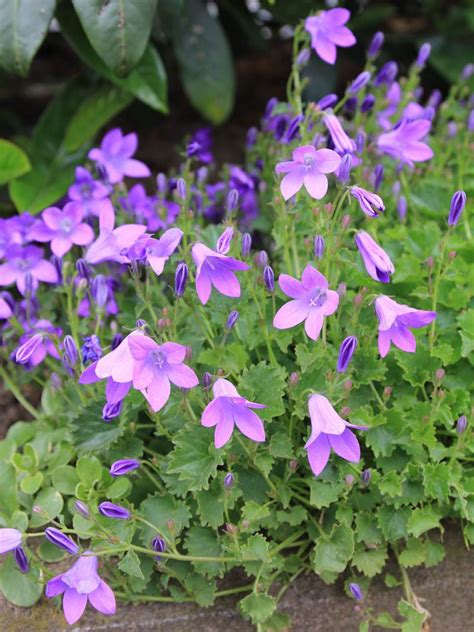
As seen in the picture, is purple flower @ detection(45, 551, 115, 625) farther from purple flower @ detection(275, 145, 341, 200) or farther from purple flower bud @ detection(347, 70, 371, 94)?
purple flower bud @ detection(347, 70, 371, 94)

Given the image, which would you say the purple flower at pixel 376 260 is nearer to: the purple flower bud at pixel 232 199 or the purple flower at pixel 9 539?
the purple flower bud at pixel 232 199

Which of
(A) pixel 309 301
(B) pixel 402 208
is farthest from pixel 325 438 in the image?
(B) pixel 402 208

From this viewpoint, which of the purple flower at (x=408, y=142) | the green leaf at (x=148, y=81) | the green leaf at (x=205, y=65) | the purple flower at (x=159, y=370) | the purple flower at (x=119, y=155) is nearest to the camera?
the purple flower at (x=159, y=370)

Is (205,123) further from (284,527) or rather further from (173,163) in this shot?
(284,527)

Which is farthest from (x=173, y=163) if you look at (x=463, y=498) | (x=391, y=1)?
(x=463, y=498)

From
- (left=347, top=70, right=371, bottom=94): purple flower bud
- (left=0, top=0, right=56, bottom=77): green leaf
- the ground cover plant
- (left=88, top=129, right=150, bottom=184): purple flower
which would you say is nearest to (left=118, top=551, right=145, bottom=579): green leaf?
the ground cover plant

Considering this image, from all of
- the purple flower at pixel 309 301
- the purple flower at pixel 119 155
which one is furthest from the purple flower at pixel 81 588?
the purple flower at pixel 119 155

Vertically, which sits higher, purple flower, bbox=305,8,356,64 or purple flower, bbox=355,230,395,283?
purple flower, bbox=305,8,356,64
